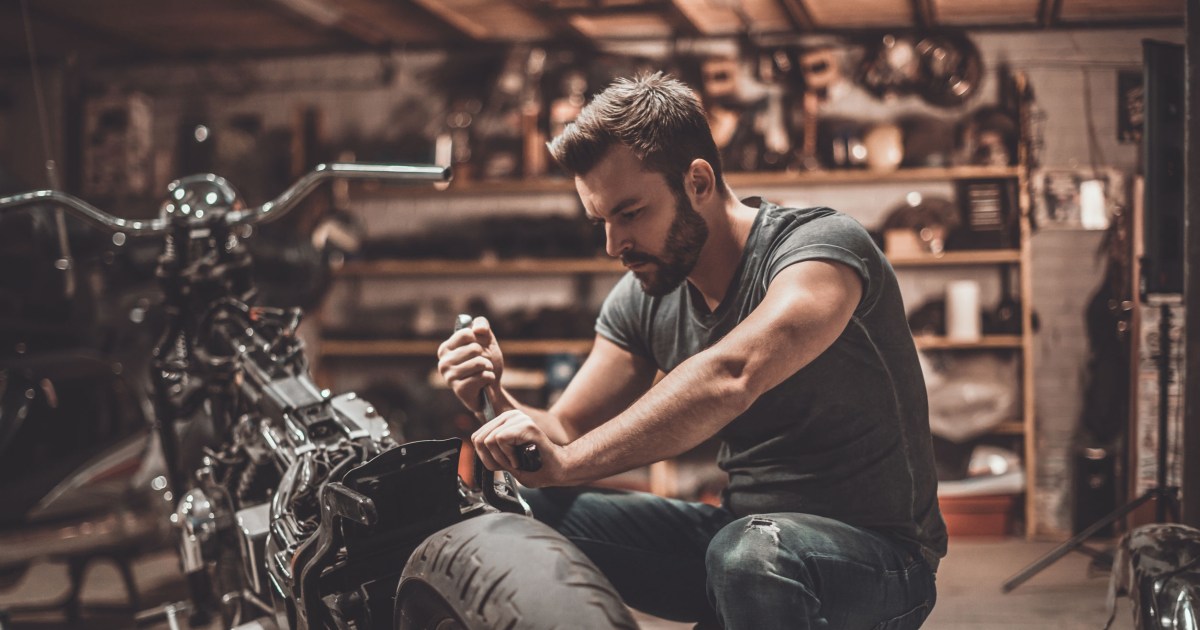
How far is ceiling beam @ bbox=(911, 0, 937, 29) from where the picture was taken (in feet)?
15.8

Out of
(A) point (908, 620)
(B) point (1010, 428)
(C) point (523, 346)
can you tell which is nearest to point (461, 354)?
(A) point (908, 620)

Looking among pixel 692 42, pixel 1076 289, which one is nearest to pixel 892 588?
pixel 1076 289

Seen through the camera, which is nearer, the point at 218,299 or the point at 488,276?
the point at 218,299

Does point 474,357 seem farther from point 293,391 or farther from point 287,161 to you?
point 287,161

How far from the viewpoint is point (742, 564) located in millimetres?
1274

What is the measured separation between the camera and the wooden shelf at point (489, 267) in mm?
5406

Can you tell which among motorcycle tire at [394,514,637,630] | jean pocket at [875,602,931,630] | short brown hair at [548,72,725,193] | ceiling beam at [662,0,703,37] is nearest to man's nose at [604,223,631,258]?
short brown hair at [548,72,725,193]

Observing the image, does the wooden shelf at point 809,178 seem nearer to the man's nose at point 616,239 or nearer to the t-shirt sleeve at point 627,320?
the t-shirt sleeve at point 627,320

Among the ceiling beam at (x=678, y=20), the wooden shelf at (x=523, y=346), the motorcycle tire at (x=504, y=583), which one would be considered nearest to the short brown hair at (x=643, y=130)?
the motorcycle tire at (x=504, y=583)

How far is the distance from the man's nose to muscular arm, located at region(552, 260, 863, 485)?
0.95ft

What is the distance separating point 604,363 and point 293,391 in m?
0.60

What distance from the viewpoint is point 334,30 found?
561 cm

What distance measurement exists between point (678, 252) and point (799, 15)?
12.7ft

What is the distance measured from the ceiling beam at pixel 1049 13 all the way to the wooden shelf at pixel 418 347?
2821 mm
